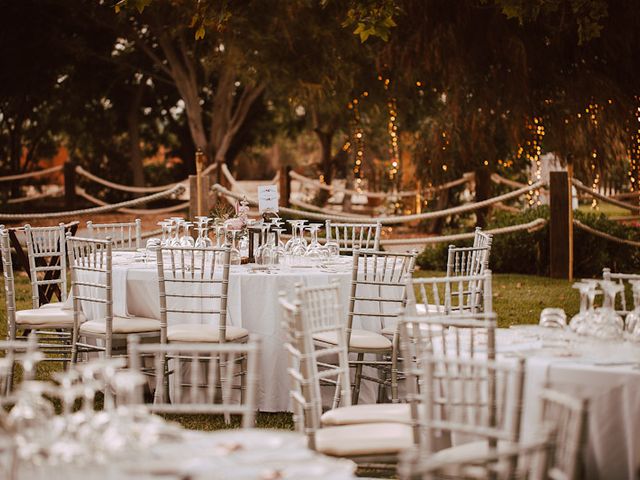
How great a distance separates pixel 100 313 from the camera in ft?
26.2

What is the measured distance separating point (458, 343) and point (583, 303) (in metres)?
0.72

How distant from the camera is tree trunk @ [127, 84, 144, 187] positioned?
2359cm

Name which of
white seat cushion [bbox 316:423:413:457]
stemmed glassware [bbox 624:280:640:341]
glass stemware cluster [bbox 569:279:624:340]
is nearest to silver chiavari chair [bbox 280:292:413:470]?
white seat cushion [bbox 316:423:413:457]

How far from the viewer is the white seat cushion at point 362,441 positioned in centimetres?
481

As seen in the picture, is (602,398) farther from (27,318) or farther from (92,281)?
(27,318)

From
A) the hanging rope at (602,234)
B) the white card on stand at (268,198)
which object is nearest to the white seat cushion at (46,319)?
the white card on stand at (268,198)

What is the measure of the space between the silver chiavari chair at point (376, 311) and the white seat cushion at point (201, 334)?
55 centimetres

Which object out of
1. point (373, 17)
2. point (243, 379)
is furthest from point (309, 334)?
point (373, 17)

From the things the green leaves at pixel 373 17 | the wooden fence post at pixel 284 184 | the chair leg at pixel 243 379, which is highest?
the green leaves at pixel 373 17

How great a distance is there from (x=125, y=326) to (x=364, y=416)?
2769 mm

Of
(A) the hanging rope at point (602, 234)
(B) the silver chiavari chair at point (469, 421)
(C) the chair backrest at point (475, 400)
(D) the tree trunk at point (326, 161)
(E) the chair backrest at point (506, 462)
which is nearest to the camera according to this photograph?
(E) the chair backrest at point (506, 462)

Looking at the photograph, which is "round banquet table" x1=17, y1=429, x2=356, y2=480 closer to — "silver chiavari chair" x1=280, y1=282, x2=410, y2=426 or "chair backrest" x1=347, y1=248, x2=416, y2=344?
"silver chiavari chair" x1=280, y1=282, x2=410, y2=426

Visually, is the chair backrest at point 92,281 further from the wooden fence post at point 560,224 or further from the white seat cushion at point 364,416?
the wooden fence post at point 560,224

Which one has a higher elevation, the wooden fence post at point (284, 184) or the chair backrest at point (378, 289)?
the wooden fence post at point (284, 184)
